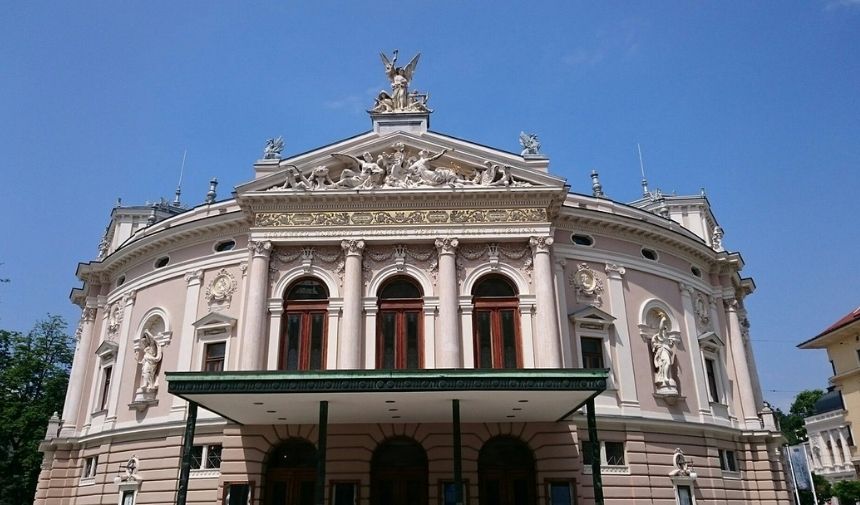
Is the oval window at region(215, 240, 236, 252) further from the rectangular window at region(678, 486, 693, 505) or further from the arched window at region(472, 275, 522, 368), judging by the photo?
the rectangular window at region(678, 486, 693, 505)

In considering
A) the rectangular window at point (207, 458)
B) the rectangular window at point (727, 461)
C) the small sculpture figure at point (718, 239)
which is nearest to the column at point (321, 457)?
the rectangular window at point (207, 458)

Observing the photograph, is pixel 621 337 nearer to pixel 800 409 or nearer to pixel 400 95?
pixel 400 95

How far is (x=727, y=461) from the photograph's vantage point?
27734 millimetres

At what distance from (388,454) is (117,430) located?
11.9m

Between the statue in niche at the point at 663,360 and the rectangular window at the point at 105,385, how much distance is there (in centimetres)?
2323

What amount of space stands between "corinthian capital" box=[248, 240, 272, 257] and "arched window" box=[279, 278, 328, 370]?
1595 millimetres

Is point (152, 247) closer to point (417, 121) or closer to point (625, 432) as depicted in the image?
point (417, 121)

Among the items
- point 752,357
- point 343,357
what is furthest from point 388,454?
point 752,357

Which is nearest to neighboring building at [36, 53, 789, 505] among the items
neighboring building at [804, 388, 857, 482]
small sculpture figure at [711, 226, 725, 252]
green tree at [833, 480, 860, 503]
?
small sculpture figure at [711, 226, 725, 252]

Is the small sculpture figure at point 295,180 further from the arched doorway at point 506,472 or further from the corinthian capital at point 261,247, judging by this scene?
the arched doorway at point 506,472

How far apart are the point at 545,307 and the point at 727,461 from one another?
10.9 m

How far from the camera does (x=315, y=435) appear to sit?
2341cm

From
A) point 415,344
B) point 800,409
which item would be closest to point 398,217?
point 415,344

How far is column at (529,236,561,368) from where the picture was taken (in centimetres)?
2384
